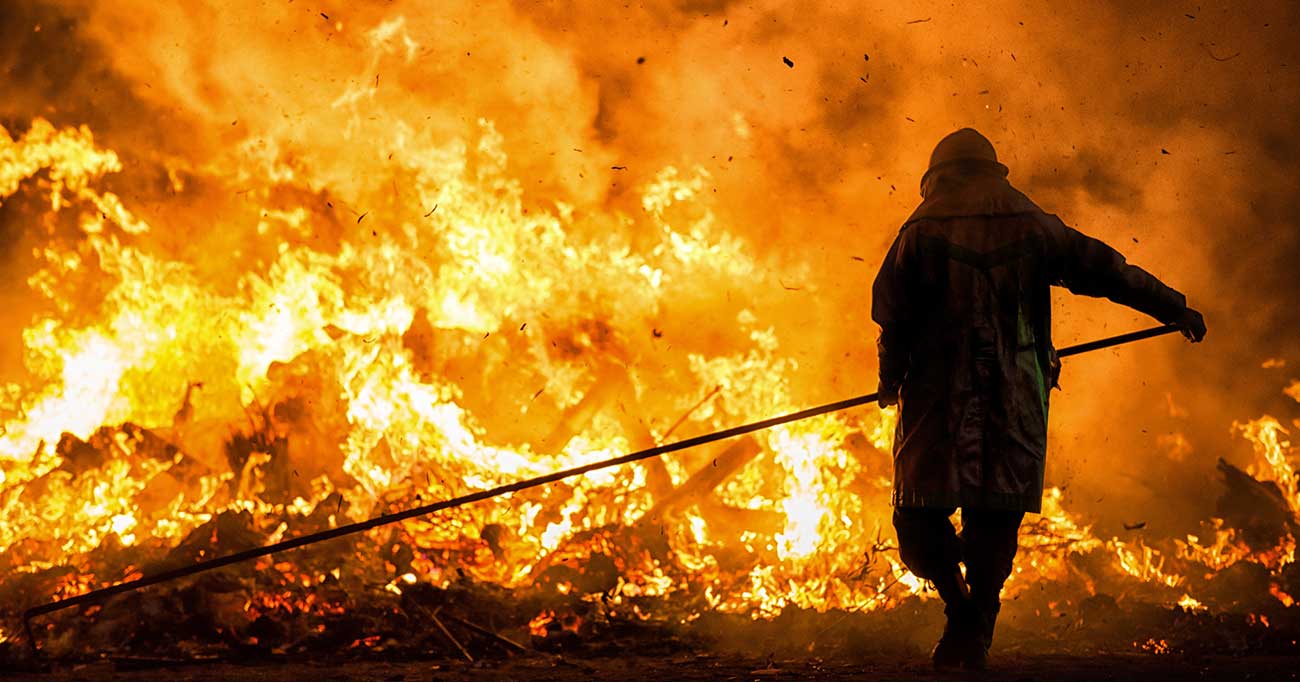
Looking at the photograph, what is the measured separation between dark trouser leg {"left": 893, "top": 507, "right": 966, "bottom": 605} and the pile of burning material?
1146 millimetres

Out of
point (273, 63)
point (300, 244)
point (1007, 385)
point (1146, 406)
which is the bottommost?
point (1007, 385)

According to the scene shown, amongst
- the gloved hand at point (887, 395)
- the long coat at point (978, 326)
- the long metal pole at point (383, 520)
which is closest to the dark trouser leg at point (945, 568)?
the long coat at point (978, 326)

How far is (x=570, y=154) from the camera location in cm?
759

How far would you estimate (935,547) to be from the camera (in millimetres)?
4656

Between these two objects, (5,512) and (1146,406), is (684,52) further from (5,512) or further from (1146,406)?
(5,512)

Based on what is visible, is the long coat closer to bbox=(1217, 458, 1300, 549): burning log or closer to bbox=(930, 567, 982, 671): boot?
bbox=(930, 567, 982, 671): boot

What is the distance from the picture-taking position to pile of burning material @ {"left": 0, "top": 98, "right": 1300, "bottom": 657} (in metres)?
5.93

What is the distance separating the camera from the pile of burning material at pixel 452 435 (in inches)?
233

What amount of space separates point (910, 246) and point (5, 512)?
5.86 metres

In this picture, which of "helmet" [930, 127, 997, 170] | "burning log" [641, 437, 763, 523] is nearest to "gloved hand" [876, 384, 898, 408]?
"helmet" [930, 127, 997, 170]

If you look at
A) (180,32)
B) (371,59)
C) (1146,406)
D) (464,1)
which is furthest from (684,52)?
(1146,406)

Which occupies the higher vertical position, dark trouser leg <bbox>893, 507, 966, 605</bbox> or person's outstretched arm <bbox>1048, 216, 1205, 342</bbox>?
person's outstretched arm <bbox>1048, 216, 1205, 342</bbox>

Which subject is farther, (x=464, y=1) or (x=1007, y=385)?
(x=464, y=1)

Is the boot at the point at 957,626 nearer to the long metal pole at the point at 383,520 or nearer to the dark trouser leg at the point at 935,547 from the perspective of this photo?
the dark trouser leg at the point at 935,547
